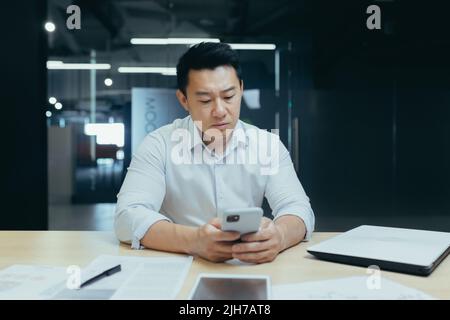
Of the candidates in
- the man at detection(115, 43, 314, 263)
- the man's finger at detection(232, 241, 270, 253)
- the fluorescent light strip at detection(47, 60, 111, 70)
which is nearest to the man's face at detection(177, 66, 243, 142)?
the man at detection(115, 43, 314, 263)

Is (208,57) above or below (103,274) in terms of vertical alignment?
above

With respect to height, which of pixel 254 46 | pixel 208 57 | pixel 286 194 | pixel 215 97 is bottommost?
pixel 286 194

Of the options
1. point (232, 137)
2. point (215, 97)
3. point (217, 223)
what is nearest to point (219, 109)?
point (215, 97)

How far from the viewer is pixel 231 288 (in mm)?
816

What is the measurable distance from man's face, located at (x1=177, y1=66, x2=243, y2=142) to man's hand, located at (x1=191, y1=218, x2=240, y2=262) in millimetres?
569

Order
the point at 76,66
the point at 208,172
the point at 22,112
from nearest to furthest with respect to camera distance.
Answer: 1. the point at 208,172
2. the point at 22,112
3. the point at 76,66

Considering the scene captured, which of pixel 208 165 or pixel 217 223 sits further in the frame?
pixel 208 165

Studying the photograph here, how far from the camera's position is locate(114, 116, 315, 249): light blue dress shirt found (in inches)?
59.3

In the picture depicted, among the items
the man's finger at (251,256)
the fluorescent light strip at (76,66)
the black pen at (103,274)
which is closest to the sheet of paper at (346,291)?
the man's finger at (251,256)

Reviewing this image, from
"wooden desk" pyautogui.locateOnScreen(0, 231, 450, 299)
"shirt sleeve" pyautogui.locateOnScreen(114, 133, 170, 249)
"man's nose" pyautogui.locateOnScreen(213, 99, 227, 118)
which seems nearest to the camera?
"wooden desk" pyautogui.locateOnScreen(0, 231, 450, 299)

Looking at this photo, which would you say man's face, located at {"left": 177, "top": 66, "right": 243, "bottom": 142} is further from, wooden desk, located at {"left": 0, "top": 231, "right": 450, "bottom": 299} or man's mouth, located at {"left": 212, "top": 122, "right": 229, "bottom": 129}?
wooden desk, located at {"left": 0, "top": 231, "right": 450, "bottom": 299}

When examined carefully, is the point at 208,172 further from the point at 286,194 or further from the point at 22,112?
the point at 22,112
